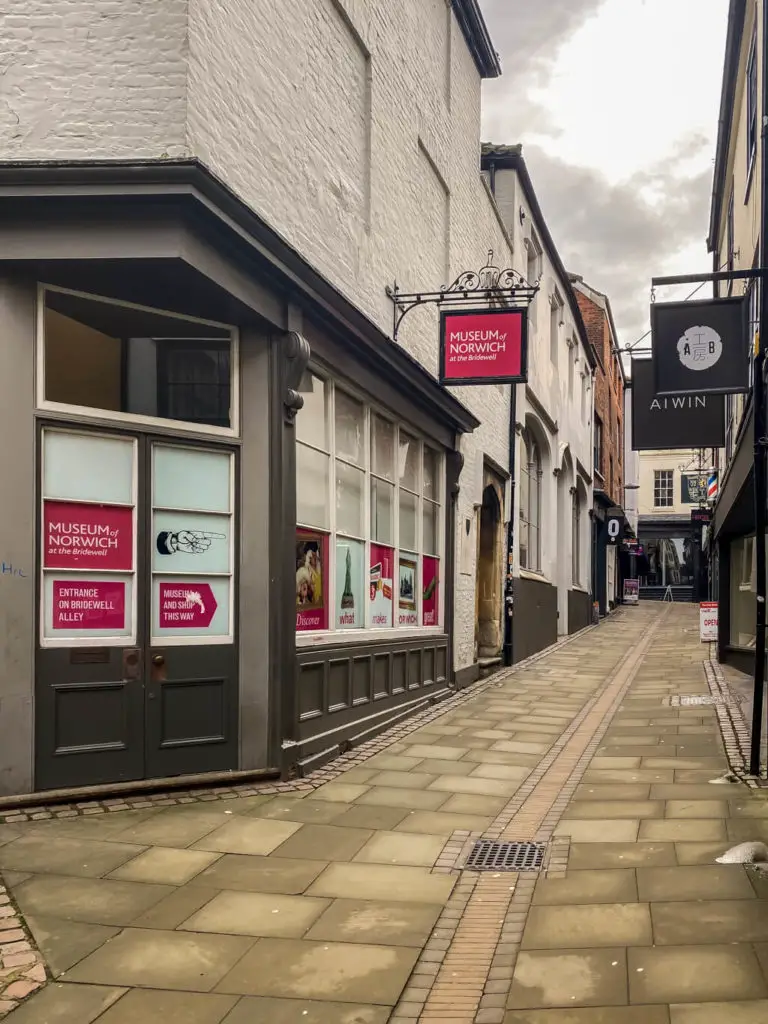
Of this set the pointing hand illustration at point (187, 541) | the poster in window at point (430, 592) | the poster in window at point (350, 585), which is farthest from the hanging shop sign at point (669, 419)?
the pointing hand illustration at point (187, 541)

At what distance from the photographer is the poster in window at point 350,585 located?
970 centimetres

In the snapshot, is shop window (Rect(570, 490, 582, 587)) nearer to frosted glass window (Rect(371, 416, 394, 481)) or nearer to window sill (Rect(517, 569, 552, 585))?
window sill (Rect(517, 569, 552, 585))

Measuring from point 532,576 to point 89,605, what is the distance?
43.2ft

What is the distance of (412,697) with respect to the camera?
1159 cm

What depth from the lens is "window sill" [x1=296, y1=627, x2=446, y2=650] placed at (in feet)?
28.5

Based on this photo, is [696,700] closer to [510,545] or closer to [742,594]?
[742,594]

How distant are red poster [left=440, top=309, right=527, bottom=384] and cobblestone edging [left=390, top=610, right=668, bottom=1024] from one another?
4256mm

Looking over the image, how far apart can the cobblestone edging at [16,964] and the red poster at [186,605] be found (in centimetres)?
287

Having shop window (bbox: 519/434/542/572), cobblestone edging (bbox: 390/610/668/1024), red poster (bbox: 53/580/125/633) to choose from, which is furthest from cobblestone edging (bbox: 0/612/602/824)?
shop window (bbox: 519/434/542/572)

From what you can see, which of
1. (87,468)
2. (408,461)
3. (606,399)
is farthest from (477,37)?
(606,399)

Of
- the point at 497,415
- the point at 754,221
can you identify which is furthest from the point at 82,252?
the point at 497,415

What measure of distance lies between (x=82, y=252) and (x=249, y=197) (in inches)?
61.7

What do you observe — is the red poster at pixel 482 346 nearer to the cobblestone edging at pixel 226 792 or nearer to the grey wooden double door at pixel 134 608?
the cobblestone edging at pixel 226 792

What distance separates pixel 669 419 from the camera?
37.0 ft
